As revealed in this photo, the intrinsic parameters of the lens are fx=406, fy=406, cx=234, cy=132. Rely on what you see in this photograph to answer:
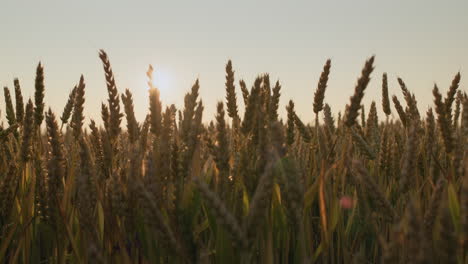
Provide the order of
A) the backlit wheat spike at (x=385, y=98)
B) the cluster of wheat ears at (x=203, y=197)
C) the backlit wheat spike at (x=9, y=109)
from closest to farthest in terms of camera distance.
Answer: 1. the cluster of wheat ears at (x=203, y=197)
2. the backlit wheat spike at (x=9, y=109)
3. the backlit wheat spike at (x=385, y=98)

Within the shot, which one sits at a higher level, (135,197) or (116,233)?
(135,197)

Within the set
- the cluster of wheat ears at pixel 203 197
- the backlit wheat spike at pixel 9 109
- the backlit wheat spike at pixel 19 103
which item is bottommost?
the cluster of wheat ears at pixel 203 197

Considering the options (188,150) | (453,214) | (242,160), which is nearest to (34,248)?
(188,150)

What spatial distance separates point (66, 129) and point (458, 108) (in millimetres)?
2862

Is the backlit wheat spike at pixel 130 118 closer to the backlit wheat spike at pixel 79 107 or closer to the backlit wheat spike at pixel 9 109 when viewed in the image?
the backlit wheat spike at pixel 79 107

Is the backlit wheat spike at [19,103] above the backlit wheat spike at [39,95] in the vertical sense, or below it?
above

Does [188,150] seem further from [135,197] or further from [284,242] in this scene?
[284,242]

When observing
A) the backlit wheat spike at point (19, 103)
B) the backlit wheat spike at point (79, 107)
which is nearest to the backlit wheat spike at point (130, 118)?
the backlit wheat spike at point (79, 107)

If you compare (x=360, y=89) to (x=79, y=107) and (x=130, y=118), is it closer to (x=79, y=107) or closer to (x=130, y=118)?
(x=130, y=118)

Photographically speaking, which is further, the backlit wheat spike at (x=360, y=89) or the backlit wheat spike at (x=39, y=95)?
the backlit wheat spike at (x=39, y=95)

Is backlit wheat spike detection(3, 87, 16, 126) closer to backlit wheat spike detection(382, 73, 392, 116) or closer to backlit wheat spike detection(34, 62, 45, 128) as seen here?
backlit wheat spike detection(34, 62, 45, 128)

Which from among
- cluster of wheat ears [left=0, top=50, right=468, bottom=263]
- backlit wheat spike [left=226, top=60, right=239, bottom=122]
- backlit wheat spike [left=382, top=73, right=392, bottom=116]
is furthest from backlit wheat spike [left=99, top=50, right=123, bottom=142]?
backlit wheat spike [left=382, top=73, right=392, bottom=116]

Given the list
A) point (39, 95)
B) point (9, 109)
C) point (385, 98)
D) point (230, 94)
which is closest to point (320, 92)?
point (230, 94)

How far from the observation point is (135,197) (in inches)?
50.3
